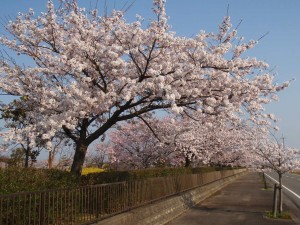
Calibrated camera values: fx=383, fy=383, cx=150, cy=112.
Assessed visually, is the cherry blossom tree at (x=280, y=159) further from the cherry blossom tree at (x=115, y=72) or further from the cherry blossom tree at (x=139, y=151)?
the cherry blossom tree at (x=139, y=151)

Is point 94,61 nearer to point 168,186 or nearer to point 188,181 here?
point 168,186

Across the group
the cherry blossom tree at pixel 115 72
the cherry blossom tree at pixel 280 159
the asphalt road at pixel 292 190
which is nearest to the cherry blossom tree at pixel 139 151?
the asphalt road at pixel 292 190

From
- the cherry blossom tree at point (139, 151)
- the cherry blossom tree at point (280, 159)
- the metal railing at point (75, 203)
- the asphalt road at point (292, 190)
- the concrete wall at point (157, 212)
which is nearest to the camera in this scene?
the metal railing at point (75, 203)

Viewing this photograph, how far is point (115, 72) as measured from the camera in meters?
12.8

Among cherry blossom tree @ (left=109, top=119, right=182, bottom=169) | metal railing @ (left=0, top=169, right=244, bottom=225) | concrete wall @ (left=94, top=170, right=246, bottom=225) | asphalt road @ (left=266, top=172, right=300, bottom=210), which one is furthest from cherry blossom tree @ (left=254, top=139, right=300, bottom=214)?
cherry blossom tree @ (left=109, top=119, right=182, bottom=169)

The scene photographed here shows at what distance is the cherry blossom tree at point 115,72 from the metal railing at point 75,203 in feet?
7.72

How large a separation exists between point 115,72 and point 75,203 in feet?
17.7

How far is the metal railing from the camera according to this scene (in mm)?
6895

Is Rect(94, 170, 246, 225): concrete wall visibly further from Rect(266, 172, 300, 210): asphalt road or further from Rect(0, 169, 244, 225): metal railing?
Rect(266, 172, 300, 210): asphalt road

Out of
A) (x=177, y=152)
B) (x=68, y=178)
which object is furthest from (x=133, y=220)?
(x=177, y=152)

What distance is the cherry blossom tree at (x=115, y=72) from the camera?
11953mm

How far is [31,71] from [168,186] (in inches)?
302

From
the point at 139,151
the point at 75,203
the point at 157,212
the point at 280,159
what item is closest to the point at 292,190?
the point at 139,151

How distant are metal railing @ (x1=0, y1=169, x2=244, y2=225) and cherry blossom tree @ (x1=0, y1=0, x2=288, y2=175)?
2.35 metres
